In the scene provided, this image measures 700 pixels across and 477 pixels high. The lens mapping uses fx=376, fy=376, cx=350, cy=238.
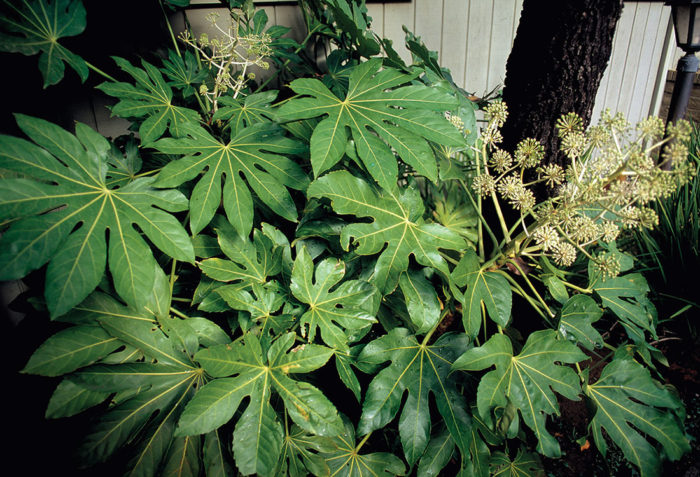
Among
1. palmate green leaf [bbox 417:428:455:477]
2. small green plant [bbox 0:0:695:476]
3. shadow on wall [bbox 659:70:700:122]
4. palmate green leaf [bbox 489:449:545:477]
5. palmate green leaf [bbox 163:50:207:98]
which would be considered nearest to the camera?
small green plant [bbox 0:0:695:476]

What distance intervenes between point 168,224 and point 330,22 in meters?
1.41

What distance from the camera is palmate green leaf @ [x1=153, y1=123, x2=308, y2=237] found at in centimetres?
99

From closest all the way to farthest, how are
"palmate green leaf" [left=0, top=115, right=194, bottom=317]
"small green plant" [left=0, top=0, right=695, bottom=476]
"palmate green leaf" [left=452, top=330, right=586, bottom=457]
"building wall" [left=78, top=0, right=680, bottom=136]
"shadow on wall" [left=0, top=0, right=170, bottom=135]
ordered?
1. "palmate green leaf" [left=0, top=115, right=194, bottom=317]
2. "small green plant" [left=0, top=0, right=695, bottom=476]
3. "palmate green leaf" [left=452, top=330, right=586, bottom=457]
4. "shadow on wall" [left=0, top=0, right=170, bottom=135]
5. "building wall" [left=78, top=0, right=680, bottom=136]

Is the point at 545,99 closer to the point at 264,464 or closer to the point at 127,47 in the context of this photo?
the point at 264,464

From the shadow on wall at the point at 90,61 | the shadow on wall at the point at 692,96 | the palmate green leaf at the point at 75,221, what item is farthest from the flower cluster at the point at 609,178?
the shadow on wall at the point at 692,96

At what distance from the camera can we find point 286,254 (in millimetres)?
1132

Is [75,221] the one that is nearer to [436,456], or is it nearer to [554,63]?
[436,456]

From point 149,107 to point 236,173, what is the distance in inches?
16.6

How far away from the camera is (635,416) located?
3.67 feet

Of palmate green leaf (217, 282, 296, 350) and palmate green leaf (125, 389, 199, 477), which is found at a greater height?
palmate green leaf (217, 282, 296, 350)

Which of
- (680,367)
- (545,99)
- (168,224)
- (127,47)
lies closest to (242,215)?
(168,224)

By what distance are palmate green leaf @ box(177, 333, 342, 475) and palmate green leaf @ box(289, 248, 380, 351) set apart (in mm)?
70

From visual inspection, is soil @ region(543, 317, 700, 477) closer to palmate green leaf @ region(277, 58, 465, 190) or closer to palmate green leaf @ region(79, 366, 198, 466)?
palmate green leaf @ region(277, 58, 465, 190)

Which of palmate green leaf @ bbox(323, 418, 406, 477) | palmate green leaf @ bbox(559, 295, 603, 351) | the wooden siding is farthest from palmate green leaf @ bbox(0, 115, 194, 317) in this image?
the wooden siding
